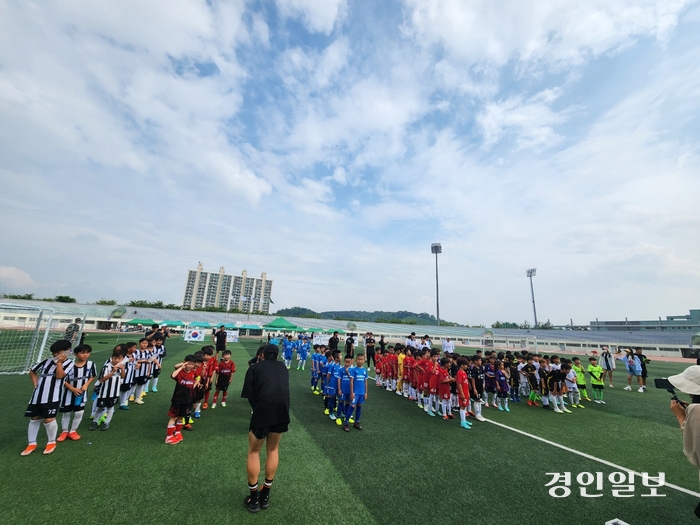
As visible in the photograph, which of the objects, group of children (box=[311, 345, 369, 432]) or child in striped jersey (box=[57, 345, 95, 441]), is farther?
group of children (box=[311, 345, 369, 432])

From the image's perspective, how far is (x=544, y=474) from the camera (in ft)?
17.5

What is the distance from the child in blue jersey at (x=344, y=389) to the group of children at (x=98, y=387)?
11.5ft

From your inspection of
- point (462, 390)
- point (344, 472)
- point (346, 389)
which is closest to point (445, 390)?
point (462, 390)

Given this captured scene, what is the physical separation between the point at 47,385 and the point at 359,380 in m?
6.39

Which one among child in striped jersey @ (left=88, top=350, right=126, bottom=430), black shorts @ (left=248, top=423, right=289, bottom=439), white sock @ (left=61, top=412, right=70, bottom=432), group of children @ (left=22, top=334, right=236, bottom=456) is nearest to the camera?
black shorts @ (left=248, top=423, right=289, bottom=439)

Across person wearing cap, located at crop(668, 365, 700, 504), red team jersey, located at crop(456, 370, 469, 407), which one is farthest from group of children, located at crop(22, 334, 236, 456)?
person wearing cap, located at crop(668, 365, 700, 504)

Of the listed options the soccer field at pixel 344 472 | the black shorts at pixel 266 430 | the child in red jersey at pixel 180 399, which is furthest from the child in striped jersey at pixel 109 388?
the black shorts at pixel 266 430

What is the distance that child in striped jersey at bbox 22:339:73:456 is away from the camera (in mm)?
5172

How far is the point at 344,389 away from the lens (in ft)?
25.3

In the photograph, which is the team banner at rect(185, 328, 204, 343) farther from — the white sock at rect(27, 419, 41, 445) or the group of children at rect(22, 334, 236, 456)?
the white sock at rect(27, 419, 41, 445)

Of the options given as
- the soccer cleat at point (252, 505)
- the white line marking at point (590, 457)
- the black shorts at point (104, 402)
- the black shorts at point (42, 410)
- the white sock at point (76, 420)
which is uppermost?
the black shorts at point (42, 410)

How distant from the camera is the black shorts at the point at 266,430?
12.6 ft

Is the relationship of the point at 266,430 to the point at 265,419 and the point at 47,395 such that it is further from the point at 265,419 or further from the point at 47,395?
the point at 47,395

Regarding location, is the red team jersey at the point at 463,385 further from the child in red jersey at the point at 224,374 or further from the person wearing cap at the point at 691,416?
the child in red jersey at the point at 224,374
